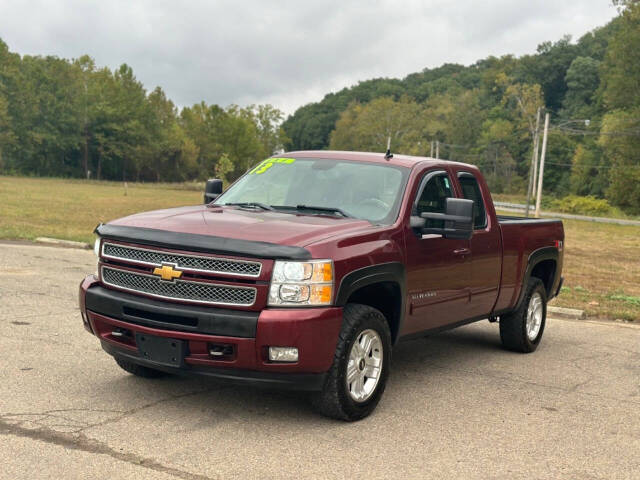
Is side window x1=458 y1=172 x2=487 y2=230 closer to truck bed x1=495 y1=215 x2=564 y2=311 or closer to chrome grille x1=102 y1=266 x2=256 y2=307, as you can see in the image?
truck bed x1=495 y1=215 x2=564 y2=311

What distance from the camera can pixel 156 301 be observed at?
5.05 meters

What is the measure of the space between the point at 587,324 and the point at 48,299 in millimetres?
7022

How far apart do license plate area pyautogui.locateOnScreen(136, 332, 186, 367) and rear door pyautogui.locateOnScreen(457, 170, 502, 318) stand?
9.63 ft

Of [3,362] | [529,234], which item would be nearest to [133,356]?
[3,362]

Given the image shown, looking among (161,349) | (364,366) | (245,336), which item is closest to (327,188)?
(364,366)

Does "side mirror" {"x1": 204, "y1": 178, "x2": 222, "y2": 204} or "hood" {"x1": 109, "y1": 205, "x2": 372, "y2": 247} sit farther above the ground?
"side mirror" {"x1": 204, "y1": 178, "x2": 222, "y2": 204}

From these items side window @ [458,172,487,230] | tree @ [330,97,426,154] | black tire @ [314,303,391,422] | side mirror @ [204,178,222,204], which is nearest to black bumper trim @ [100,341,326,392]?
black tire @ [314,303,391,422]

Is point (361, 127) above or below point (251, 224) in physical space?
above

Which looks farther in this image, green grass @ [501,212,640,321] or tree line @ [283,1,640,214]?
tree line @ [283,1,640,214]

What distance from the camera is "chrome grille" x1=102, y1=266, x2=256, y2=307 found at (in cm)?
482

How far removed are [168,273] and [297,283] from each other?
86cm

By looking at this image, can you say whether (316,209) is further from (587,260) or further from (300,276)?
(587,260)

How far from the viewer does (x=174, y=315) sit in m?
4.88

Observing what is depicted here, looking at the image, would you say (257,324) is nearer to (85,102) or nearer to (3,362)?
(3,362)
